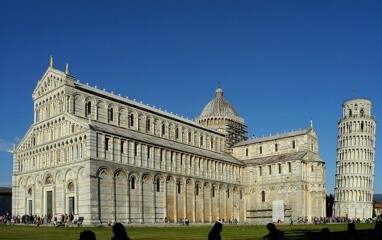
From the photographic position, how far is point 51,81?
62.0m

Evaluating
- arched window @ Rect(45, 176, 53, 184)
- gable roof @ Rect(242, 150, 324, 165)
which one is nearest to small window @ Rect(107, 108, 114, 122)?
arched window @ Rect(45, 176, 53, 184)

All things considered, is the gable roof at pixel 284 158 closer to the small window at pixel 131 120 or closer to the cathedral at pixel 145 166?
the cathedral at pixel 145 166

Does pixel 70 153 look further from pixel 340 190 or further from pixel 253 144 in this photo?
pixel 340 190

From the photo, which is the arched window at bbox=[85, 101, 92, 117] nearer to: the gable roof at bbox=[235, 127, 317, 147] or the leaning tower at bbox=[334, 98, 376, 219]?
the gable roof at bbox=[235, 127, 317, 147]

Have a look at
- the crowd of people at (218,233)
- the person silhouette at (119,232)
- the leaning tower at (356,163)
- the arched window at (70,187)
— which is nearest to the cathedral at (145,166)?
the arched window at (70,187)

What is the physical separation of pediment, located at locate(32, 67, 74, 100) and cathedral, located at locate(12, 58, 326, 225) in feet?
0.45

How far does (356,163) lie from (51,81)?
62.8m

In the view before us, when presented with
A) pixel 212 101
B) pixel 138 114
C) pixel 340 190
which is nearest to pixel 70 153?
pixel 138 114

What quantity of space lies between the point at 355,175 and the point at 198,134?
3600 cm

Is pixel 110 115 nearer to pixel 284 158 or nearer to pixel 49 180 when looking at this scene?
pixel 49 180

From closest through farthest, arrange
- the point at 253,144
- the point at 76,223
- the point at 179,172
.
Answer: the point at 76,223 < the point at 179,172 < the point at 253,144

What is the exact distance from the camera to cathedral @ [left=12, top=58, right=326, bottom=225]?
180ft

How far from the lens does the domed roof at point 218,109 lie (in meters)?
91.5

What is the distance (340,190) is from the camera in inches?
3819
